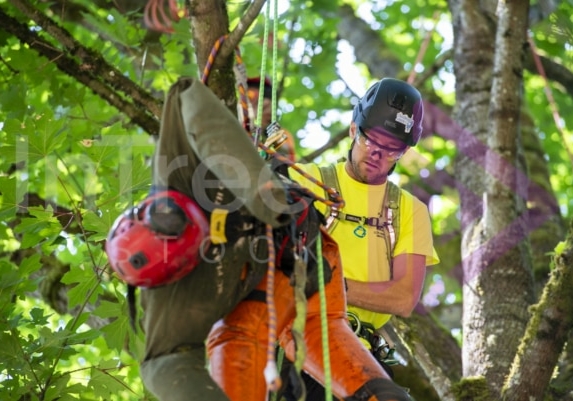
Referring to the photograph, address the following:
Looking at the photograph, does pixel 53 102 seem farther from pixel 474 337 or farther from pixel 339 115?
pixel 339 115

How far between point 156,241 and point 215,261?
29cm

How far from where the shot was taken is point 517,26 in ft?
20.7

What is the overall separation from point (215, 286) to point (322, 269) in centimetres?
40

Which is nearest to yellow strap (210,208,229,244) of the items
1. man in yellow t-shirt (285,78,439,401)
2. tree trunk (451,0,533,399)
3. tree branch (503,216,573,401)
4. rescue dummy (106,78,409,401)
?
rescue dummy (106,78,409,401)

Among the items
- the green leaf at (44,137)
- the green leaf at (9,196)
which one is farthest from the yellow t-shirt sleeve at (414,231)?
the green leaf at (9,196)

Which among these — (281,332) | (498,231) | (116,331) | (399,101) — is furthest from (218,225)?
(498,231)

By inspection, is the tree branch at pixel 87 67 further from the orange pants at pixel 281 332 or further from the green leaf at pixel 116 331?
the orange pants at pixel 281 332

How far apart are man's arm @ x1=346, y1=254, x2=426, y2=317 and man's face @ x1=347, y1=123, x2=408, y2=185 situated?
42 cm

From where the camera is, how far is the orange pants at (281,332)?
3.45 metres

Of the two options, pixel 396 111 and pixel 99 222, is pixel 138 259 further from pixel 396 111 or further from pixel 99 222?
pixel 396 111

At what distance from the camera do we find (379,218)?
15.0 ft

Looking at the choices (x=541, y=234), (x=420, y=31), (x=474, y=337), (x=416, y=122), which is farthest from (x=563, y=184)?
(x=416, y=122)

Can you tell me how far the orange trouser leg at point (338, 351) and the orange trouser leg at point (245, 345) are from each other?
13cm

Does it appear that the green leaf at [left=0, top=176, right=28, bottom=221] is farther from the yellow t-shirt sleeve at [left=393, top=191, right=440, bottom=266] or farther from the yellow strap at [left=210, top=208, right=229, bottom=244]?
the yellow t-shirt sleeve at [left=393, top=191, right=440, bottom=266]
